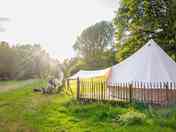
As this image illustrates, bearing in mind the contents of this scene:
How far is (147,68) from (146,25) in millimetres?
10681

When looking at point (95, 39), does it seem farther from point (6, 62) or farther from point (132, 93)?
point (132, 93)

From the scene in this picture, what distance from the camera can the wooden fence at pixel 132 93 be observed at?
557 inches

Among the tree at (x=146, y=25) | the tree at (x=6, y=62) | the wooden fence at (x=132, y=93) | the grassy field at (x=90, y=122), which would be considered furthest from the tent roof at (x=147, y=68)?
the tree at (x=6, y=62)

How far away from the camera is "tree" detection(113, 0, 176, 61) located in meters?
27.1

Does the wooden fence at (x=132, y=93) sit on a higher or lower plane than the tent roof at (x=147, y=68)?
lower

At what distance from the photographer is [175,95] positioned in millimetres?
13891

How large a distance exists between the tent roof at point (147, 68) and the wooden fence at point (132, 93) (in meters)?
0.80

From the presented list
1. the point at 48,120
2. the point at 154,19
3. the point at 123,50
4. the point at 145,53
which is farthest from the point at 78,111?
the point at 154,19

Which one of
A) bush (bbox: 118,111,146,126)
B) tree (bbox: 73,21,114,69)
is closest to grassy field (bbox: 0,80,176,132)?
bush (bbox: 118,111,146,126)

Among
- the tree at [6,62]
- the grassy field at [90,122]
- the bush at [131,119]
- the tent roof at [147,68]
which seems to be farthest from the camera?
the tree at [6,62]

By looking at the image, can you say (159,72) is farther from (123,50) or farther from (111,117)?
(123,50)

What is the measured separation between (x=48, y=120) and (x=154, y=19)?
1981cm

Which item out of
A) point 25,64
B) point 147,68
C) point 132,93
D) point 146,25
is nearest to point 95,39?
point 25,64

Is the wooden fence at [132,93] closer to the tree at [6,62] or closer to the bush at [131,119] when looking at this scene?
the bush at [131,119]
